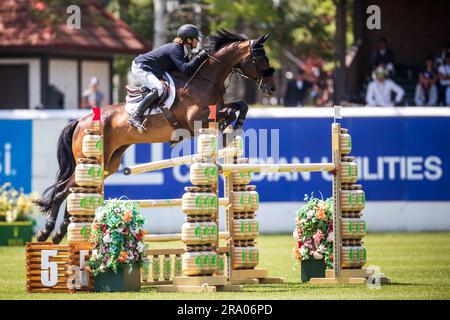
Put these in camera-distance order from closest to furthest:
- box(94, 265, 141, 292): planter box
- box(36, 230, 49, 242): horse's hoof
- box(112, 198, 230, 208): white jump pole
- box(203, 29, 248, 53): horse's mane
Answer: box(94, 265, 141, 292): planter box
box(112, 198, 230, 208): white jump pole
box(36, 230, 49, 242): horse's hoof
box(203, 29, 248, 53): horse's mane

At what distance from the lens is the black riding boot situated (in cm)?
1286

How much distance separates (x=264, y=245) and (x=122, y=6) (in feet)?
43.5

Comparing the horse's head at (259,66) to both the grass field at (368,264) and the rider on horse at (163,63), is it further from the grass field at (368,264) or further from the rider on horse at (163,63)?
the grass field at (368,264)

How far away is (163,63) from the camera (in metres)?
12.9

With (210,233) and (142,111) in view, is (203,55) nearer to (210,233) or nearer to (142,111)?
(142,111)

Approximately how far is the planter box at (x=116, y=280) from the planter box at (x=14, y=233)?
7141mm

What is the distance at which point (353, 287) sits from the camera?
A: 35.6ft

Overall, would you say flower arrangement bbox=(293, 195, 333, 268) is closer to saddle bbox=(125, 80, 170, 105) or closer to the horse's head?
the horse's head

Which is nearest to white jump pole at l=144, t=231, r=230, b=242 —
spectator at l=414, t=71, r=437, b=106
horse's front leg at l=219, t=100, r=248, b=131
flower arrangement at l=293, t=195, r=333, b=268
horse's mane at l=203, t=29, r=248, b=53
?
flower arrangement at l=293, t=195, r=333, b=268

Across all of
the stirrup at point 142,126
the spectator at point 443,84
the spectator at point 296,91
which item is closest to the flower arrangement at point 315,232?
the stirrup at point 142,126

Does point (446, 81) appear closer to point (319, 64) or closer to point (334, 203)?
point (319, 64)

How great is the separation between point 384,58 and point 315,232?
36.6 feet
